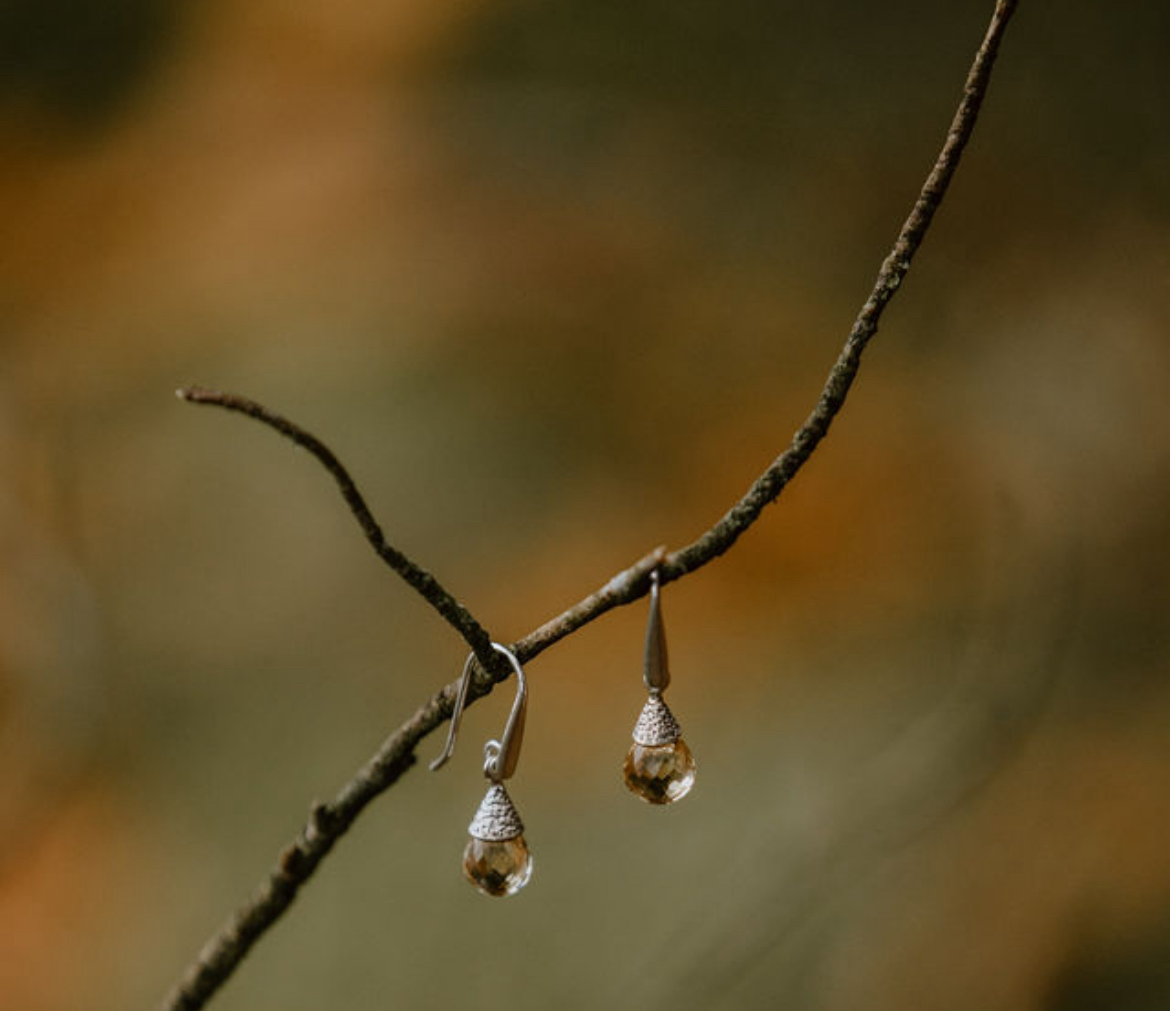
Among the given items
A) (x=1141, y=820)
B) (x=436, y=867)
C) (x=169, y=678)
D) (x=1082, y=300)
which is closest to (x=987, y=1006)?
(x=1141, y=820)

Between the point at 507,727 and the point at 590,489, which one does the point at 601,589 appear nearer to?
the point at 507,727

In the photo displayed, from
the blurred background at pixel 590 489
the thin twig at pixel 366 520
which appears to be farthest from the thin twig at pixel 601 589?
the blurred background at pixel 590 489

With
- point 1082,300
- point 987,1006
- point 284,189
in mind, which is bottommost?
point 987,1006

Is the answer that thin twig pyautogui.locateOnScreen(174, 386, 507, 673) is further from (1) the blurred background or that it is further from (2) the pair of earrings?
(1) the blurred background

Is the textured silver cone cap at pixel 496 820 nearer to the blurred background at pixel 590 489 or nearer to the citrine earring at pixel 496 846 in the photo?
the citrine earring at pixel 496 846

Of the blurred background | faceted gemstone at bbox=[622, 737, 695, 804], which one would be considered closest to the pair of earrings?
faceted gemstone at bbox=[622, 737, 695, 804]

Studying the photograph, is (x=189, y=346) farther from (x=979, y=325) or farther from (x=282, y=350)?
(x=979, y=325)

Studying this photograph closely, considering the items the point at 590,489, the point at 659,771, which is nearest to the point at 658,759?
the point at 659,771
